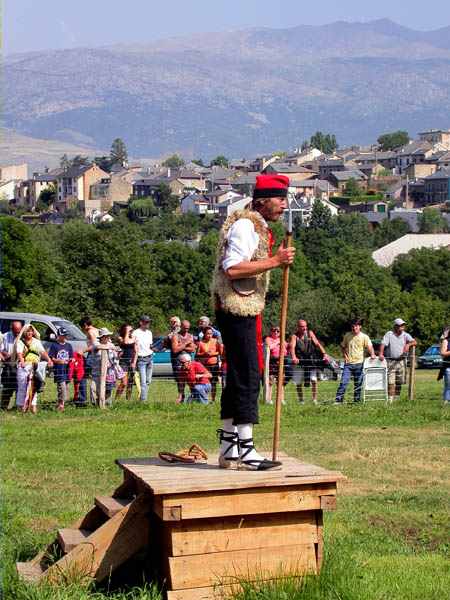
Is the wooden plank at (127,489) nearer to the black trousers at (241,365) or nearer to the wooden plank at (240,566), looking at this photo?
the black trousers at (241,365)

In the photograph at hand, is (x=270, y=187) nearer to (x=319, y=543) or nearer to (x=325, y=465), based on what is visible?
(x=319, y=543)

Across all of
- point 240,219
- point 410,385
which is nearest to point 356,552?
point 240,219

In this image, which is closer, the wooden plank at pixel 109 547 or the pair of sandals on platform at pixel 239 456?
the wooden plank at pixel 109 547

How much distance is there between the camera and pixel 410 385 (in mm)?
21672

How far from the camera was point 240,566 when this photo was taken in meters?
7.16

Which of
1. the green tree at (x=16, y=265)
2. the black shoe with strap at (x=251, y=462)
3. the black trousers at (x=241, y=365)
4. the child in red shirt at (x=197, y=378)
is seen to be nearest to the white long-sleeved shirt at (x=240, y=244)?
the black trousers at (x=241, y=365)

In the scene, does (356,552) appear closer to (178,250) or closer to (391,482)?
(391,482)

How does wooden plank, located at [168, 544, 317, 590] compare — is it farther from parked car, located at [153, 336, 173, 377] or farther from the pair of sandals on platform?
parked car, located at [153, 336, 173, 377]

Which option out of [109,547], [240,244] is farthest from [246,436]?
[240,244]

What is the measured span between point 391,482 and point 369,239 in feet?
559

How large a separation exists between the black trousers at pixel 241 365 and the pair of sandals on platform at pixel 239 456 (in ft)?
0.50

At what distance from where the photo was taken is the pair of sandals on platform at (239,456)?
7809 mm

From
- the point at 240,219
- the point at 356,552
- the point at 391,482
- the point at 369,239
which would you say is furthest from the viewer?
the point at 369,239

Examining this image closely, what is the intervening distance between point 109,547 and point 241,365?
145cm
